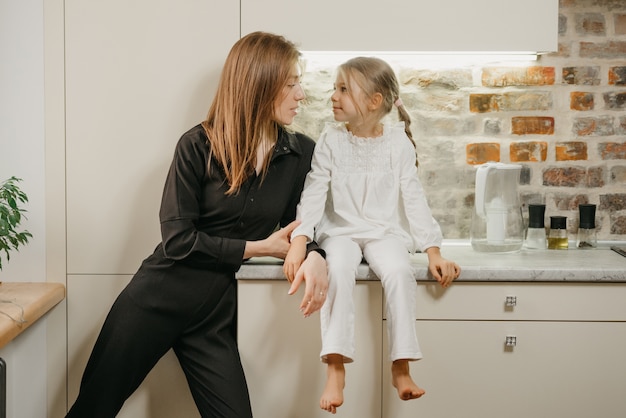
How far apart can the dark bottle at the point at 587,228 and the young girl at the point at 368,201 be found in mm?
668

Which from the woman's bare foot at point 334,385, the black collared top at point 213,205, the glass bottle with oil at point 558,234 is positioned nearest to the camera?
the woman's bare foot at point 334,385

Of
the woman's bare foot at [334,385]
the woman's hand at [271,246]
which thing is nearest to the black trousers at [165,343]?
the woman's hand at [271,246]

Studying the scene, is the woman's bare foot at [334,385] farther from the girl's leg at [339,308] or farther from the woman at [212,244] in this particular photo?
the woman at [212,244]

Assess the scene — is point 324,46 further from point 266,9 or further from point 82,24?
point 82,24

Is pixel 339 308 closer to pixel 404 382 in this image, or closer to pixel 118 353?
pixel 404 382

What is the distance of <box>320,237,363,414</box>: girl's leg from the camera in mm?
1906

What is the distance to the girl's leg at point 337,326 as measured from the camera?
6.25 feet

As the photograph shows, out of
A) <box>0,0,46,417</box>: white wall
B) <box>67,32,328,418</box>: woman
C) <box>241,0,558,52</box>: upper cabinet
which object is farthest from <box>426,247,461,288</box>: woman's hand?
<box>0,0,46,417</box>: white wall

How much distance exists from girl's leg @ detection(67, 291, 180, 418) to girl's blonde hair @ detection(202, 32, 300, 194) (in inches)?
17.5

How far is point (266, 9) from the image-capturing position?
2250 mm

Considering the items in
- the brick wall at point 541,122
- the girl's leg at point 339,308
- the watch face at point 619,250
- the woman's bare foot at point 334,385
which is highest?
the brick wall at point 541,122

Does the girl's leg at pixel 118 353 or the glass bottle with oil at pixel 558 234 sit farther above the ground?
the glass bottle with oil at pixel 558 234

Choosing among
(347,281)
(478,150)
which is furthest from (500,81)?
(347,281)

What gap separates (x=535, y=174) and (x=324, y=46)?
0.96m
